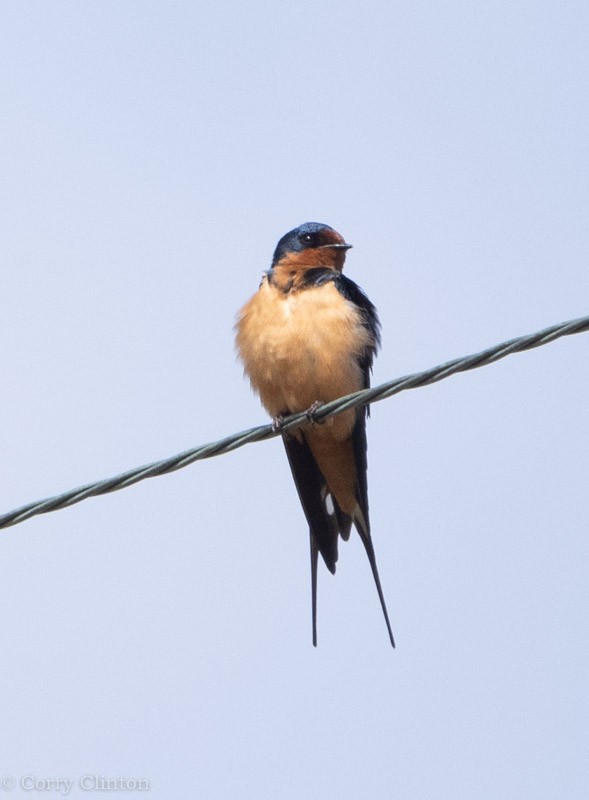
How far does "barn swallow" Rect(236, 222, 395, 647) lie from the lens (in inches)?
186

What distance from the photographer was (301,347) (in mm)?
4703

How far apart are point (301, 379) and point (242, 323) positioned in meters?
0.37

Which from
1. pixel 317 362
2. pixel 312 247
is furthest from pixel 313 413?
pixel 312 247

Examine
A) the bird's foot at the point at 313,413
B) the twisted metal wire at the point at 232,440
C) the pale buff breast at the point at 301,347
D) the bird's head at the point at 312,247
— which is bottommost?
the twisted metal wire at the point at 232,440

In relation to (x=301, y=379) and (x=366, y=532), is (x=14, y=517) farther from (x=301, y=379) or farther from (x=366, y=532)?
(x=366, y=532)

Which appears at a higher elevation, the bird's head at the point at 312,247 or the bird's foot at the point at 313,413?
the bird's head at the point at 312,247

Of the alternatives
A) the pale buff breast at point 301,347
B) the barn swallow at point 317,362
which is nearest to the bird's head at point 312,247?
the barn swallow at point 317,362

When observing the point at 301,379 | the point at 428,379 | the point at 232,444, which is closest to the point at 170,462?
the point at 232,444

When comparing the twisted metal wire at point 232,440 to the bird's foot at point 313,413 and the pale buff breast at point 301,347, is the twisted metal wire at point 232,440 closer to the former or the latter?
the bird's foot at point 313,413

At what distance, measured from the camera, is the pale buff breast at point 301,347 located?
15.4ft

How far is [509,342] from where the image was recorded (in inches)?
120

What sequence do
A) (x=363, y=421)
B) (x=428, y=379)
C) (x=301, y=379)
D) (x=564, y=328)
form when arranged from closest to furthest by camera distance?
(x=564, y=328), (x=428, y=379), (x=301, y=379), (x=363, y=421)

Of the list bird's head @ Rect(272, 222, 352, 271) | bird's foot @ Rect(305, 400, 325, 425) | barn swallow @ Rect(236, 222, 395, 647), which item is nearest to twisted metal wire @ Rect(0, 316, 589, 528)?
bird's foot @ Rect(305, 400, 325, 425)

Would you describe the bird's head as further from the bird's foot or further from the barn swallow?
the bird's foot
